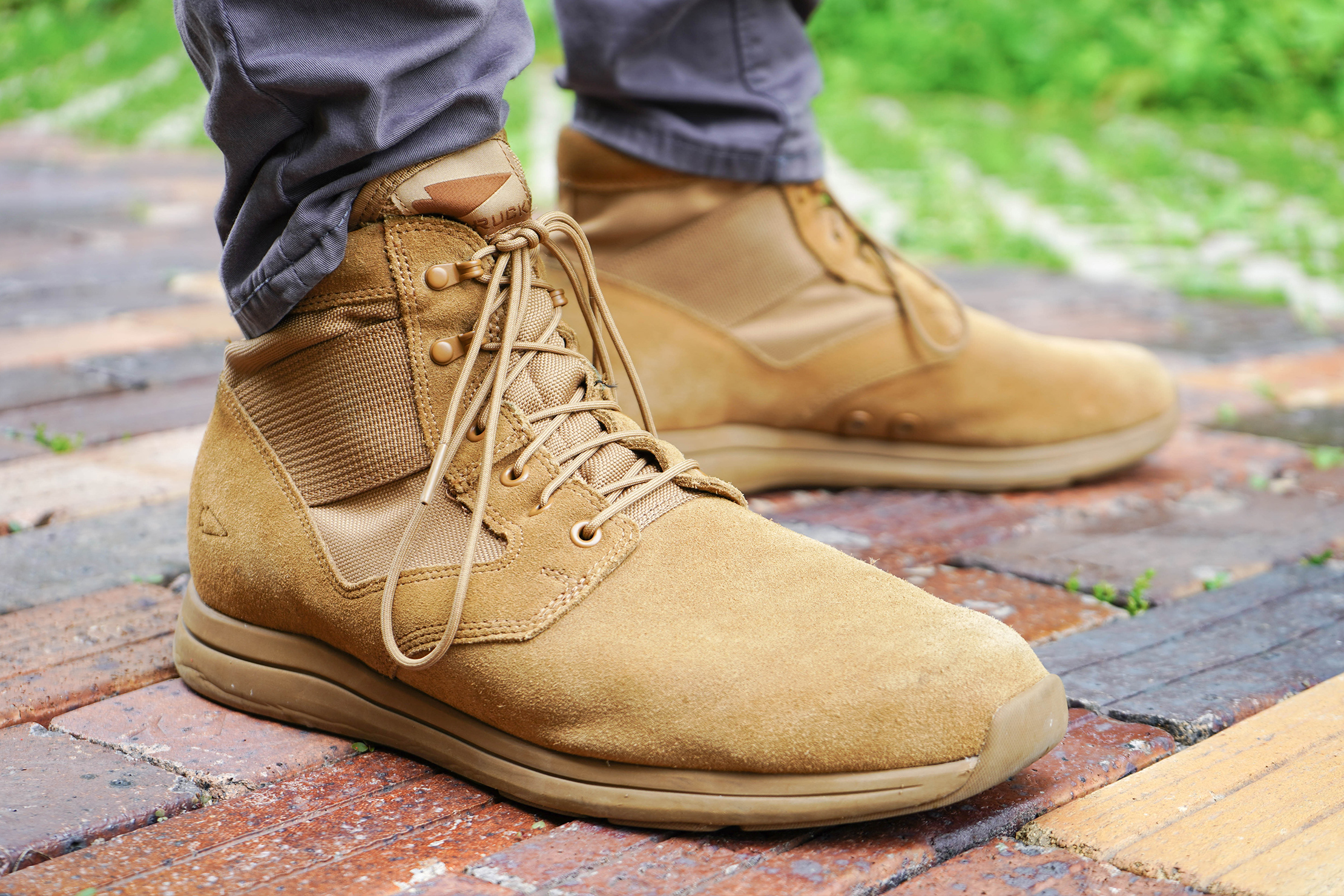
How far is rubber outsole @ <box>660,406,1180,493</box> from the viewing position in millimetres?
1782

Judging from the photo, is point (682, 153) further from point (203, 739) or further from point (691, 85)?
point (203, 739)

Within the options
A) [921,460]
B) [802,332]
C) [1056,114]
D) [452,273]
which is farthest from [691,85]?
[1056,114]

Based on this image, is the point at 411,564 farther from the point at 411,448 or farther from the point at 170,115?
Result: the point at 170,115

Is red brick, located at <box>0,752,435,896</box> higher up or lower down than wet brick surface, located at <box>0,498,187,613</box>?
higher up

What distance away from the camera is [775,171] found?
1.70 meters

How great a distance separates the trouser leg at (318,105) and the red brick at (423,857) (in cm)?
44

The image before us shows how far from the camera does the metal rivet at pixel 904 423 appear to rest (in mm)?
1811

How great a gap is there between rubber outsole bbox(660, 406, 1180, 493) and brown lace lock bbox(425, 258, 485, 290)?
2.43ft

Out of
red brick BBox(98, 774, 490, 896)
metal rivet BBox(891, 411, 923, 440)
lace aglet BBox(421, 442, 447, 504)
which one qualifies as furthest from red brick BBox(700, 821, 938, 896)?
metal rivet BBox(891, 411, 923, 440)

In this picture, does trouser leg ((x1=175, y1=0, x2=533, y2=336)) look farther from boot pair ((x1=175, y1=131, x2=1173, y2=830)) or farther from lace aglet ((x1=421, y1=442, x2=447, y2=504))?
lace aglet ((x1=421, y1=442, x2=447, y2=504))

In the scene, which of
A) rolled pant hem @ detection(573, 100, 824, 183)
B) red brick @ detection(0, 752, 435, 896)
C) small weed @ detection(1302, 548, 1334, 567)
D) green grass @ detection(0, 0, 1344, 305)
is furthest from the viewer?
green grass @ detection(0, 0, 1344, 305)

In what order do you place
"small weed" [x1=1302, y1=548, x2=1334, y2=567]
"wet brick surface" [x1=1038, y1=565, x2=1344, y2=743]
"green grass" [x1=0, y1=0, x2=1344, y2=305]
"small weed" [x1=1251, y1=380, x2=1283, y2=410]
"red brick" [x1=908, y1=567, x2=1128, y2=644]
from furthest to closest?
"green grass" [x1=0, y1=0, x2=1344, y2=305]
"small weed" [x1=1251, y1=380, x2=1283, y2=410]
"small weed" [x1=1302, y1=548, x2=1334, y2=567]
"red brick" [x1=908, y1=567, x2=1128, y2=644]
"wet brick surface" [x1=1038, y1=565, x2=1344, y2=743]

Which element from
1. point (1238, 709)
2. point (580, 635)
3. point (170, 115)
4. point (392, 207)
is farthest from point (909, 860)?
point (170, 115)

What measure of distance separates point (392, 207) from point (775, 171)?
77 cm
